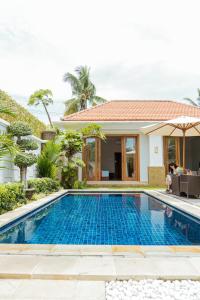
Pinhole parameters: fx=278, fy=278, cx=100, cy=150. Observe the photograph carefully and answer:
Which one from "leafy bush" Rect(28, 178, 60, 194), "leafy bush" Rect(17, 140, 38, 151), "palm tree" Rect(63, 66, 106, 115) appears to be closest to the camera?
"leafy bush" Rect(17, 140, 38, 151)

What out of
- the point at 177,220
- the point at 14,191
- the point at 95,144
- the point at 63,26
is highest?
the point at 63,26

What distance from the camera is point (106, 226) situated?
7.12 m

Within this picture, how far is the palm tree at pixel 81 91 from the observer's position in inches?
1396

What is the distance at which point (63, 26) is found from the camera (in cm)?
1251

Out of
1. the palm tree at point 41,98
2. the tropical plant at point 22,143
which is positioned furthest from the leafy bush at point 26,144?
the palm tree at point 41,98

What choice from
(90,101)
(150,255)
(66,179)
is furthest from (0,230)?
(90,101)

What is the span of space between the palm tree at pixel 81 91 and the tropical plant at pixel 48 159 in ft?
69.1

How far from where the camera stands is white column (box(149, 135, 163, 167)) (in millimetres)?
17938

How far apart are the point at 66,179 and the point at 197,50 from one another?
1055 cm

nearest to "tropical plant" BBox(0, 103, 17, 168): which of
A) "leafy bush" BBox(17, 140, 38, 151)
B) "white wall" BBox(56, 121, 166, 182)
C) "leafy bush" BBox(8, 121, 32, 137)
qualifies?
"leafy bush" BBox(8, 121, 32, 137)

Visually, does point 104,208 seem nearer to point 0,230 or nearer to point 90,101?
point 0,230

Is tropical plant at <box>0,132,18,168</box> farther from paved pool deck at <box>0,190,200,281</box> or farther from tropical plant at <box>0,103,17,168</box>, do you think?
paved pool deck at <box>0,190,200,281</box>

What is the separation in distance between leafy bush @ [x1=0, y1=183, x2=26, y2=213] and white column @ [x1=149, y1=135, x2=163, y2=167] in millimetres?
10317

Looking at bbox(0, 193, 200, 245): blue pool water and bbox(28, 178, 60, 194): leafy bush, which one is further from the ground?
bbox(28, 178, 60, 194): leafy bush
